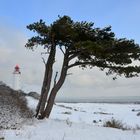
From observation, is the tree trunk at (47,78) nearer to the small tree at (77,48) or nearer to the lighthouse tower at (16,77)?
the small tree at (77,48)

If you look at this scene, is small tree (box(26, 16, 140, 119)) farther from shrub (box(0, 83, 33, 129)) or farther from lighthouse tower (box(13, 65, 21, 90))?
lighthouse tower (box(13, 65, 21, 90))

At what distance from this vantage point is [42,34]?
19.9 metres

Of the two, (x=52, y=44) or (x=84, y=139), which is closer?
(x=84, y=139)

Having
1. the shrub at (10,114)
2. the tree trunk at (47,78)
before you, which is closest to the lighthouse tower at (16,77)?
the tree trunk at (47,78)

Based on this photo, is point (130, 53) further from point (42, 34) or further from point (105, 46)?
point (42, 34)

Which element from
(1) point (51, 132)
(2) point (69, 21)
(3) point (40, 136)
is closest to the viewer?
(3) point (40, 136)

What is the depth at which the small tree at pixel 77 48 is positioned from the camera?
1909cm

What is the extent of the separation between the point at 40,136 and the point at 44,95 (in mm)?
7852

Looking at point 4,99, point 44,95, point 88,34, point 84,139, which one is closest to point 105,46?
point 88,34

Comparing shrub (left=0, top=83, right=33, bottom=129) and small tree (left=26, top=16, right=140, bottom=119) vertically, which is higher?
small tree (left=26, top=16, right=140, bottom=119)

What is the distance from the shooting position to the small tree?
1909 centimetres

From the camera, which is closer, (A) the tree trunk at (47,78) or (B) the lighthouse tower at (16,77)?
(A) the tree trunk at (47,78)

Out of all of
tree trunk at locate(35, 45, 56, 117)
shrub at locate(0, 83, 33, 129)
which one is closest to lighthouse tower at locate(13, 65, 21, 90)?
tree trunk at locate(35, 45, 56, 117)

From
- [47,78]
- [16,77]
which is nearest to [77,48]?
[47,78]
